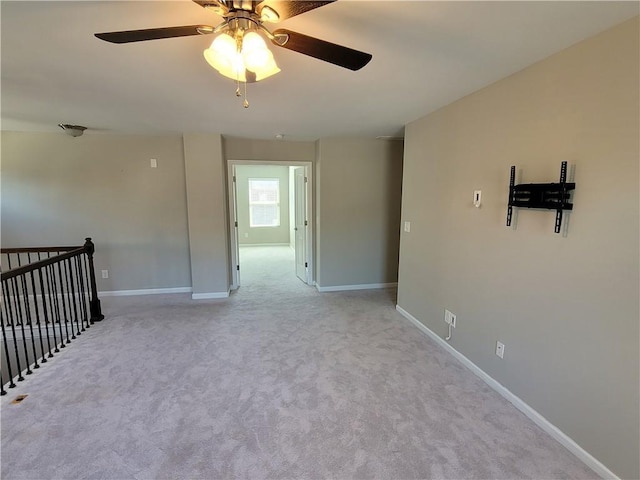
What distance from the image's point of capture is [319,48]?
125 centimetres

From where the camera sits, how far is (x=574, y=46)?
162 centimetres

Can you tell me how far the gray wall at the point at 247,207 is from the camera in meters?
7.96

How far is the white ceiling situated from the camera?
134cm

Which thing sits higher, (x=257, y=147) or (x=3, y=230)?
(x=257, y=147)

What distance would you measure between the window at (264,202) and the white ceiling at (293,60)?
16.4ft

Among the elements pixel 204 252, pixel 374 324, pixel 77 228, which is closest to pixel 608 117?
pixel 374 324

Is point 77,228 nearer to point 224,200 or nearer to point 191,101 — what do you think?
point 224,200

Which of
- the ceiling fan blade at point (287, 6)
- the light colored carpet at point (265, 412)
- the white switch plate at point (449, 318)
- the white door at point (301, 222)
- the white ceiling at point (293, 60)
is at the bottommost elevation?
the light colored carpet at point (265, 412)

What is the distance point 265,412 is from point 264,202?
22.4ft

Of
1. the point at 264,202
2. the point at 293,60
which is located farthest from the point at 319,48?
the point at 264,202

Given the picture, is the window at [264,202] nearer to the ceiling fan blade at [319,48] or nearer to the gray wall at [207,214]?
the gray wall at [207,214]

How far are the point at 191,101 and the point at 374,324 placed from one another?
2.92 meters

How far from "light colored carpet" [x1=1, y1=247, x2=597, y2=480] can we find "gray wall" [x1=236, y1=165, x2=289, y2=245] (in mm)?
5221

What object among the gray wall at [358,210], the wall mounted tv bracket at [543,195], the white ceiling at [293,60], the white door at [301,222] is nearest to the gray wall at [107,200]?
the white ceiling at [293,60]
